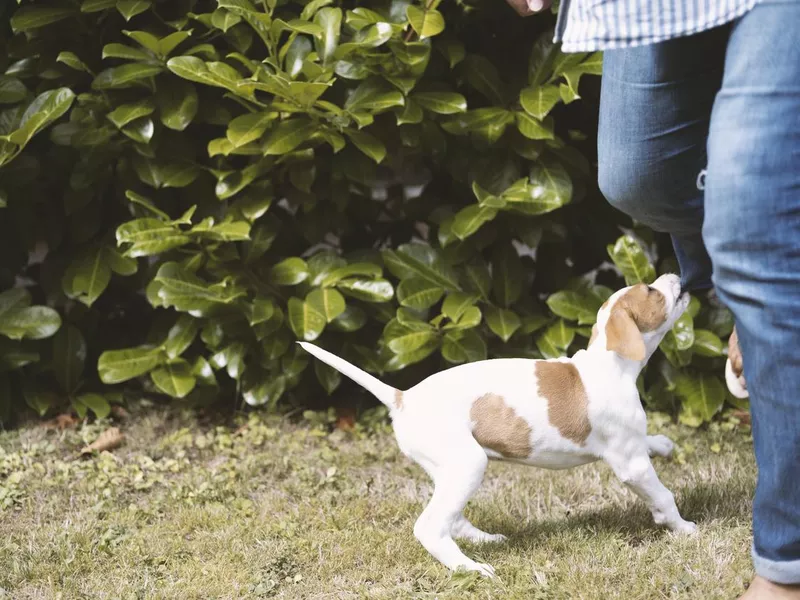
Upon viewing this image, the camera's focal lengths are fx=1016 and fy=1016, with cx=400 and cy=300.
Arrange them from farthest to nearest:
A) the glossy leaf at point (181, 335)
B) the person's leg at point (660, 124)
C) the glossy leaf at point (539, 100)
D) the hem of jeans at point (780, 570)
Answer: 1. the glossy leaf at point (181, 335)
2. the glossy leaf at point (539, 100)
3. the person's leg at point (660, 124)
4. the hem of jeans at point (780, 570)

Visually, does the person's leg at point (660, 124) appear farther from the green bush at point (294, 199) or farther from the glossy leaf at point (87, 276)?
the glossy leaf at point (87, 276)

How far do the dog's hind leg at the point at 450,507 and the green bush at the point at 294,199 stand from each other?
1.20 meters

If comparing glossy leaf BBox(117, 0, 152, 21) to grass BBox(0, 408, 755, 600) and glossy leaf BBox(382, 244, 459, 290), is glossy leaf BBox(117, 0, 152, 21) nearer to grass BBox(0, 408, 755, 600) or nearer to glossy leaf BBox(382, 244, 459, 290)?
glossy leaf BBox(382, 244, 459, 290)

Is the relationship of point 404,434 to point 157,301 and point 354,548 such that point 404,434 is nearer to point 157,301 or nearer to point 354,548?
point 354,548

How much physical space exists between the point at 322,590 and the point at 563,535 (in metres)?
0.73

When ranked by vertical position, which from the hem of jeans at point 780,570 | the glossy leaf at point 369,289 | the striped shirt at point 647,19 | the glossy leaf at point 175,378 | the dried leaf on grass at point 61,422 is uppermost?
the striped shirt at point 647,19

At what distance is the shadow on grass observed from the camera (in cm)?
304

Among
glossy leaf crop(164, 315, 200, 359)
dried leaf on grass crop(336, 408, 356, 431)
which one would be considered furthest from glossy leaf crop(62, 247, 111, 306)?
dried leaf on grass crop(336, 408, 356, 431)

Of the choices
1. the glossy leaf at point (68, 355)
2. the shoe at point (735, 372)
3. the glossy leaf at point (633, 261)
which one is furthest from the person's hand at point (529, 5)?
the glossy leaf at point (68, 355)

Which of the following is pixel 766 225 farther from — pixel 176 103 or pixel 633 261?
pixel 176 103

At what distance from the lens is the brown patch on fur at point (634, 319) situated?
9.70 feet

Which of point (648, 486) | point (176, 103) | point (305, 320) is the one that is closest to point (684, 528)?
point (648, 486)

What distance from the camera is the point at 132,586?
283 cm

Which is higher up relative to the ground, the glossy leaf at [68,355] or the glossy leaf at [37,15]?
the glossy leaf at [37,15]
